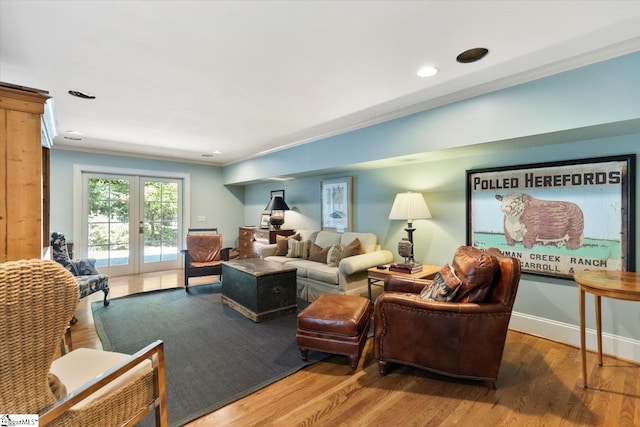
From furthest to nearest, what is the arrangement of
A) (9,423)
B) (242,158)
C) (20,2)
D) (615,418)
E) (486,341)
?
(242,158) → (486,341) → (615,418) → (20,2) → (9,423)

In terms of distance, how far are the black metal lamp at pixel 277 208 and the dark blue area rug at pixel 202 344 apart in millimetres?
1935

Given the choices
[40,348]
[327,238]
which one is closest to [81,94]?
[40,348]

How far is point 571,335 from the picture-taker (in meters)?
2.66

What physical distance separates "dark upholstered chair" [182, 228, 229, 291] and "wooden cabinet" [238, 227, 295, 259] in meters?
0.80

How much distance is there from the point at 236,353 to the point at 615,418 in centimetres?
258

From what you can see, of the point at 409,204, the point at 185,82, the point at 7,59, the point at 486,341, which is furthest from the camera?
the point at 409,204

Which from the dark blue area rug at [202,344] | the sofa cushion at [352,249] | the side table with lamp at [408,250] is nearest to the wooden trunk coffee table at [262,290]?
the dark blue area rug at [202,344]

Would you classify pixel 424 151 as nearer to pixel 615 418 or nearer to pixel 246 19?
pixel 246 19

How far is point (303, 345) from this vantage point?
7.93 ft

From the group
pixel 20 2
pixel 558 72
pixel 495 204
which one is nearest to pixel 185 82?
pixel 20 2

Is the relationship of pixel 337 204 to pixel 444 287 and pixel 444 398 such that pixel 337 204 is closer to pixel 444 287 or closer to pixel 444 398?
pixel 444 287
